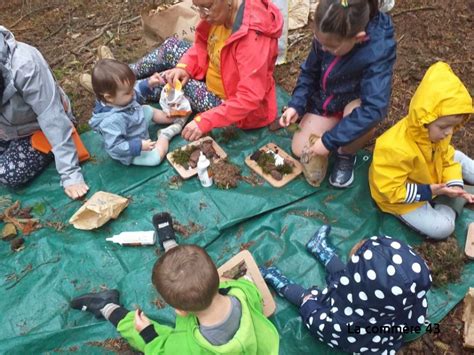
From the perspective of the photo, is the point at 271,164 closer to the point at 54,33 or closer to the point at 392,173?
the point at 392,173

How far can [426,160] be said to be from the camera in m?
2.74

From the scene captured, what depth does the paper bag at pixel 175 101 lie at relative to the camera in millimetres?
3570

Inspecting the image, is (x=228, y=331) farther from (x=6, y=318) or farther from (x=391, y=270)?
(x=6, y=318)

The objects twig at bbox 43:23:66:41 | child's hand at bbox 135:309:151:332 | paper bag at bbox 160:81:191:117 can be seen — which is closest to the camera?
child's hand at bbox 135:309:151:332

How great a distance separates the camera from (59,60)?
15.0 ft

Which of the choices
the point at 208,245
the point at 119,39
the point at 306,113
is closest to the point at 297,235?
the point at 208,245

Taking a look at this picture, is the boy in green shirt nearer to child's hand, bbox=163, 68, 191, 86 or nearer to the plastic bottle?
the plastic bottle

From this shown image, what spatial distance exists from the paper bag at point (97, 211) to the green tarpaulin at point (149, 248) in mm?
66

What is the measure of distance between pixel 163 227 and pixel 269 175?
0.88m

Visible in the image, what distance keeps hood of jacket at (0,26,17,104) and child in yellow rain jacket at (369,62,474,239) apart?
2516 mm

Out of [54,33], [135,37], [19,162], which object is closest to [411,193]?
[19,162]

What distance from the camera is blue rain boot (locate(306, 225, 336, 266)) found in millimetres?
2768

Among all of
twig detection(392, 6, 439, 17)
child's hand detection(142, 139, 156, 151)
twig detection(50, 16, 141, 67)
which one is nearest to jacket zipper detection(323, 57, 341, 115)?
child's hand detection(142, 139, 156, 151)

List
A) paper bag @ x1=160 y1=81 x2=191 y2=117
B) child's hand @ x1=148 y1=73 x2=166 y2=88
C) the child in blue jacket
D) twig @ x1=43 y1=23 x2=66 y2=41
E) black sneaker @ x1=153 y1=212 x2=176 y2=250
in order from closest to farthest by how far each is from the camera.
Result: 1. the child in blue jacket
2. black sneaker @ x1=153 y1=212 x2=176 y2=250
3. paper bag @ x1=160 y1=81 x2=191 y2=117
4. child's hand @ x1=148 y1=73 x2=166 y2=88
5. twig @ x1=43 y1=23 x2=66 y2=41
